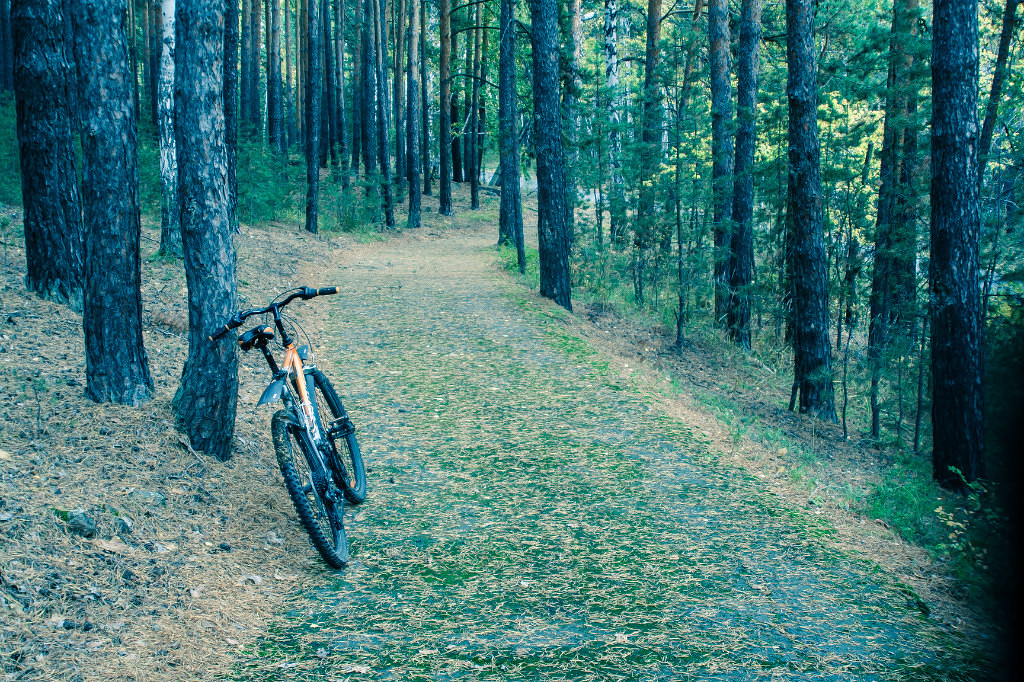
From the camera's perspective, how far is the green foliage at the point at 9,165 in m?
13.5

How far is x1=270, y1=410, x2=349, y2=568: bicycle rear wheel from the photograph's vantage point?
4.62 metres

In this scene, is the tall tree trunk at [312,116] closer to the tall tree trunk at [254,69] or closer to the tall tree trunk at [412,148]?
the tall tree trunk at [412,148]

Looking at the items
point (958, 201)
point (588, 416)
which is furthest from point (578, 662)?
point (958, 201)

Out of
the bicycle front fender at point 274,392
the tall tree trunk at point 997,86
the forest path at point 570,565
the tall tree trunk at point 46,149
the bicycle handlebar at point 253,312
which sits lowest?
the forest path at point 570,565

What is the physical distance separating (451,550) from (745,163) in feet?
38.5

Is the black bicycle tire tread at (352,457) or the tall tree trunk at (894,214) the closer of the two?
the black bicycle tire tread at (352,457)

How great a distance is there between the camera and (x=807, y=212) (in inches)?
439

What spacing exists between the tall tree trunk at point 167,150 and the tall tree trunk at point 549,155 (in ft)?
21.1

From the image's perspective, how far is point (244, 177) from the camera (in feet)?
66.3

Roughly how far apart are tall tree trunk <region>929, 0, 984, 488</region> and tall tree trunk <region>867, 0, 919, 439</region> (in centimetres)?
251

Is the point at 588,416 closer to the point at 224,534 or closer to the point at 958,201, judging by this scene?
the point at 224,534

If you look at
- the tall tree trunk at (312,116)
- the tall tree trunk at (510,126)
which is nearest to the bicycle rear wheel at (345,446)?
the tall tree trunk at (510,126)

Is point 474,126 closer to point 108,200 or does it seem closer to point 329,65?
point 329,65

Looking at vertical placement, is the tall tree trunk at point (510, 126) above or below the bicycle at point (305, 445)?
above
